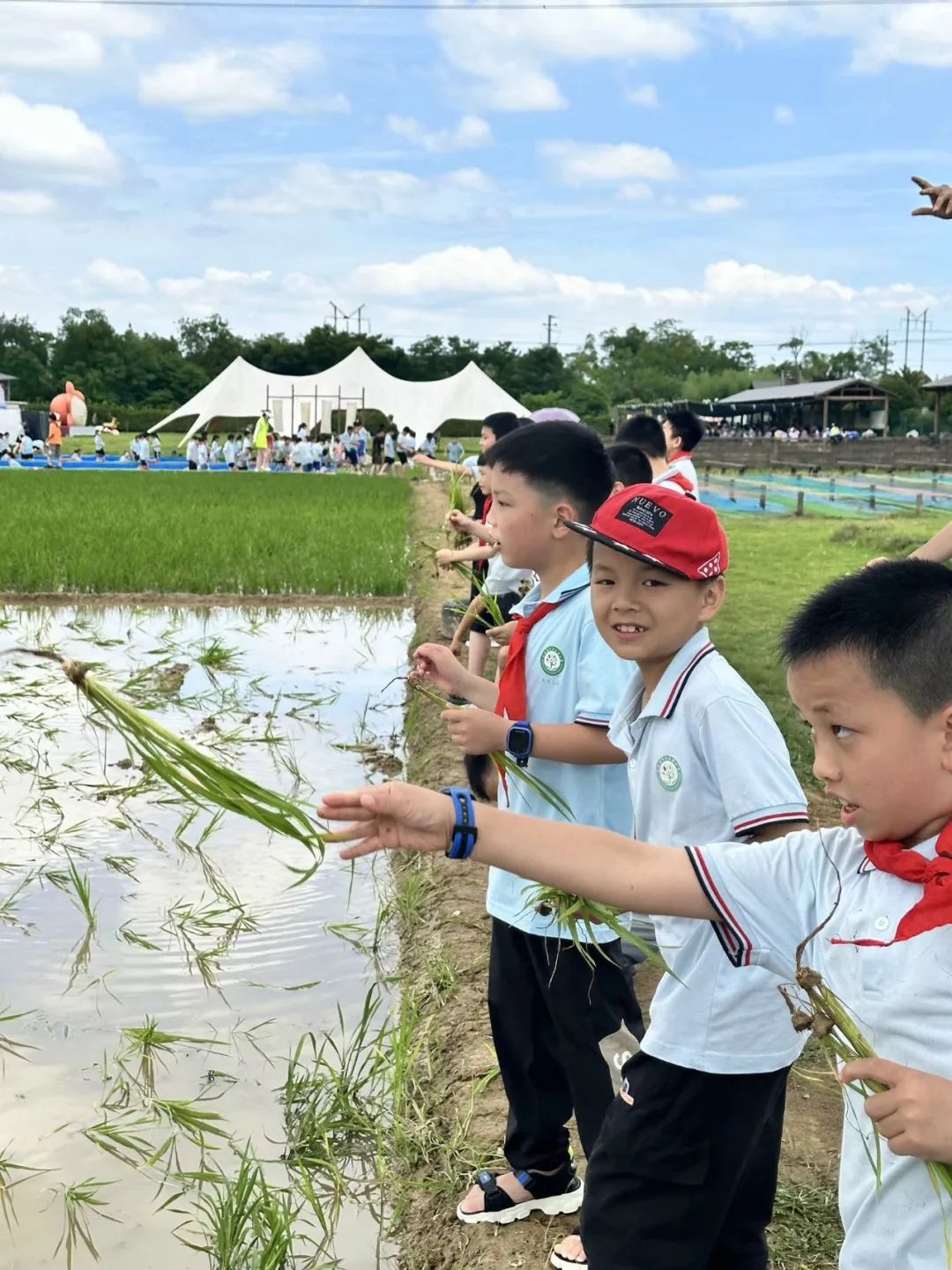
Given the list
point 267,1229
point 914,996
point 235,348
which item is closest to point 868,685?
point 914,996

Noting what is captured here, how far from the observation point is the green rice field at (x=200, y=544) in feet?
35.5

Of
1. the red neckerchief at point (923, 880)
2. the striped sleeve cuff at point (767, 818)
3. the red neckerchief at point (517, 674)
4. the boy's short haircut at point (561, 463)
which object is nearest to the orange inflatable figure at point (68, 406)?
the boy's short haircut at point (561, 463)

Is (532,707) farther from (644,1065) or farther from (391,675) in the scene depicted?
(391,675)

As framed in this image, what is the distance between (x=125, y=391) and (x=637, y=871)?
64.8 m

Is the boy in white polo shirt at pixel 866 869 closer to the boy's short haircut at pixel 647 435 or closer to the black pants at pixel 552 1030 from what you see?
the black pants at pixel 552 1030

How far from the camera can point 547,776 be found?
2.32m

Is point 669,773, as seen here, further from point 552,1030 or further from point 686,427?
point 686,427

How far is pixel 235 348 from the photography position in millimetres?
63031

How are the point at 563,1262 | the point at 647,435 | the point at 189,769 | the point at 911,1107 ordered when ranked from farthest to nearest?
the point at 647,435
the point at 563,1262
the point at 189,769
the point at 911,1107

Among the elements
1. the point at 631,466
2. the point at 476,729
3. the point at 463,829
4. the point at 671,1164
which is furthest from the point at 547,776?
the point at 631,466

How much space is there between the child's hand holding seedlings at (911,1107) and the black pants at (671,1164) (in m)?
0.60

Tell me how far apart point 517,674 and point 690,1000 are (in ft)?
2.75

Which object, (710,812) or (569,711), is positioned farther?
(569,711)

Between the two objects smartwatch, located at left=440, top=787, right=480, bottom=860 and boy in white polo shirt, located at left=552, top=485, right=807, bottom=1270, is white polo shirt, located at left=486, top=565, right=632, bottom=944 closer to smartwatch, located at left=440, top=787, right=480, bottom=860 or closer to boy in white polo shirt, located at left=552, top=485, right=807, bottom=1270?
boy in white polo shirt, located at left=552, top=485, right=807, bottom=1270
